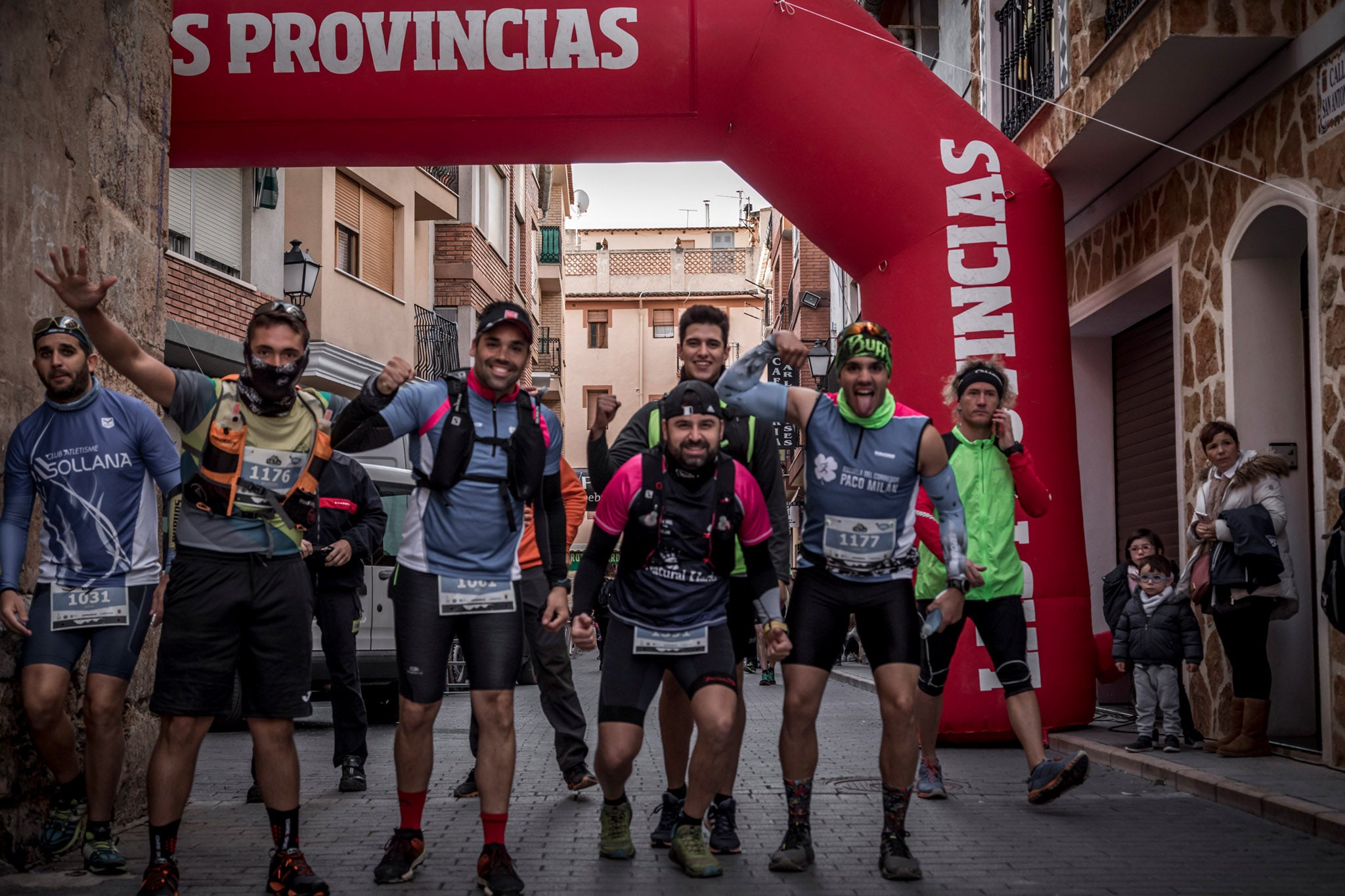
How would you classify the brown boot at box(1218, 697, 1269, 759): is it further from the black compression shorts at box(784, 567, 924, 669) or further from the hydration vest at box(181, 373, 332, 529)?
the hydration vest at box(181, 373, 332, 529)

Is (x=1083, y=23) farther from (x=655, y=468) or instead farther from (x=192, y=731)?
(x=192, y=731)

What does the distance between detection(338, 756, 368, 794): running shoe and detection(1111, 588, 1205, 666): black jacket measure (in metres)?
4.83

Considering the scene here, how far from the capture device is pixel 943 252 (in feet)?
31.1

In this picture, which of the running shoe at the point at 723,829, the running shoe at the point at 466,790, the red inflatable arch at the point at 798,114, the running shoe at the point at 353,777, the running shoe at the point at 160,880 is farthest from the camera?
the red inflatable arch at the point at 798,114

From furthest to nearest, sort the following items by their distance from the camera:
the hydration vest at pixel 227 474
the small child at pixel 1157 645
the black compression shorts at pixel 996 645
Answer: the small child at pixel 1157 645 → the black compression shorts at pixel 996 645 → the hydration vest at pixel 227 474

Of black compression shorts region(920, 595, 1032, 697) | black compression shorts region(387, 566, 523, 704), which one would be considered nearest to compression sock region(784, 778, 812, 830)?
black compression shorts region(387, 566, 523, 704)

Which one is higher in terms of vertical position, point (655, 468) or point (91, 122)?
point (91, 122)

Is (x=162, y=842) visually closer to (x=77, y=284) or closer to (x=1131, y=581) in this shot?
(x=77, y=284)

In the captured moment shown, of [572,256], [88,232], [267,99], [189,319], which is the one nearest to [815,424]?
[88,232]

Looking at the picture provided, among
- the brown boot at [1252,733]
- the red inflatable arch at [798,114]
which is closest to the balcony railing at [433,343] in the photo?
the red inflatable arch at [798,114]

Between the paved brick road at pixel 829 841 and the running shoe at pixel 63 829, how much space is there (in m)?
0.09

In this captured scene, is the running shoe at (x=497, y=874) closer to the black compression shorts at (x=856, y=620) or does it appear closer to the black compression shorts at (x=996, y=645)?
the black compression shorts at (x=856, y=620)

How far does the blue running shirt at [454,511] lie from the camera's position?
5.37 m

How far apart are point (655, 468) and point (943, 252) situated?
4520mm
